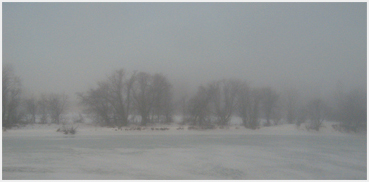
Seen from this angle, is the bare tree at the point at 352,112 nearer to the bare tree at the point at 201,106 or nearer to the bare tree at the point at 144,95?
the bare tree at the point at 201,106

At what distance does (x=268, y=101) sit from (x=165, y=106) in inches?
234

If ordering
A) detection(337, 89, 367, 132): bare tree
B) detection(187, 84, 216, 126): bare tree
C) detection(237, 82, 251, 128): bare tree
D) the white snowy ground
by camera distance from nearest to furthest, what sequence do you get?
the white snowy ground, detection(337, 89, 367, 132): bare tree, detection(237, 82, 251, 128): bare tree, detection(187, 84, 216, 126): bare tree

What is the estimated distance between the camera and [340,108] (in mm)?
13609

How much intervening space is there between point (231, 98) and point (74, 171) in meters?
11.8

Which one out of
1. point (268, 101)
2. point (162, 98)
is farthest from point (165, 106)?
point (268, 101)

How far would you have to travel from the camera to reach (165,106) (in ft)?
54.2

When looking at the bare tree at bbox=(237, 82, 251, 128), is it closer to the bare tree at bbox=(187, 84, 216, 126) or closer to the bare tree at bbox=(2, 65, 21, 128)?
the bare tree at bbox=(187, 84, 216, 126)

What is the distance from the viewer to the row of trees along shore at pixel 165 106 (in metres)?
13.8

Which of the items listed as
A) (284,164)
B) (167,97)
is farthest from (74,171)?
(167,97)

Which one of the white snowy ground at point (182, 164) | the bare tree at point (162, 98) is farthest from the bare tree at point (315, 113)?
the bare tree at point (162, 98)

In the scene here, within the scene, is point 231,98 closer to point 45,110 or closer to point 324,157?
point 324,157

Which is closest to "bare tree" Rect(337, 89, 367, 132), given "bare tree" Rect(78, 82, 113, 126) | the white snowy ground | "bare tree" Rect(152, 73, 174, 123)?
the white snowy ground

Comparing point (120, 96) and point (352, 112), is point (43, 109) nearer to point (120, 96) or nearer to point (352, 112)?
point (120, 96)

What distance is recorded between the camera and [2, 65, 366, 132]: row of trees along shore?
1384 cm
